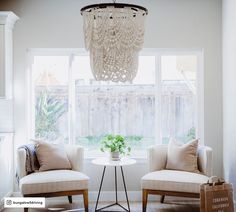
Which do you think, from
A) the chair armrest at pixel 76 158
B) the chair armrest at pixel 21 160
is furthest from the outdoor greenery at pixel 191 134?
the chair armrest at pixel 21 160

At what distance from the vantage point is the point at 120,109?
525 cm

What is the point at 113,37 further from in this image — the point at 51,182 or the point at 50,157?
the point at 50,157

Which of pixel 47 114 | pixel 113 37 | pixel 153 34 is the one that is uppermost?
pixel 153 34

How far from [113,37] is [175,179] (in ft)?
6.54

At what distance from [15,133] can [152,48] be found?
2003 mm

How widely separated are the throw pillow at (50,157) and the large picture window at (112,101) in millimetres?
532

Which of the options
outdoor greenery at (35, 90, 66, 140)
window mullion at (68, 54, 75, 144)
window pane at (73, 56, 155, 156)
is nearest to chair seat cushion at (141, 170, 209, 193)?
window pane at (73, 56, 155, 156)

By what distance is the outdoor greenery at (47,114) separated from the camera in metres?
5.24

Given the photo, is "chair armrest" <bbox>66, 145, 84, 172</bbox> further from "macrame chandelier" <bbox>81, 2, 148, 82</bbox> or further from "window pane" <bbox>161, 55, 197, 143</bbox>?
"macrame chandelier" <bbox>81, 2, 148, 82</bbox>

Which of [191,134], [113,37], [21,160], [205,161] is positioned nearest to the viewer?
[113,37]

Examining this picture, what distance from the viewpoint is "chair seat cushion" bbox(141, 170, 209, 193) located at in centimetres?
424

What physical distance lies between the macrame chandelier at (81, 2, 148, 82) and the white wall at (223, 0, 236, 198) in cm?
190

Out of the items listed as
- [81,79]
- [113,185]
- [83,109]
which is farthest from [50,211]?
[81,79]

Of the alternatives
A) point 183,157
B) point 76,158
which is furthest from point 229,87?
point 76,158
